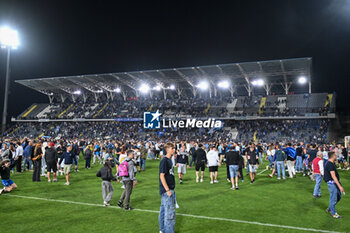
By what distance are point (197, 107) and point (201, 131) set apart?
22.1 feet

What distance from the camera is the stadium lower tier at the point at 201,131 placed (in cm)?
3934

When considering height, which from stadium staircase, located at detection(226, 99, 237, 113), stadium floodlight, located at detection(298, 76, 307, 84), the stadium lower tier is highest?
stadium floodlight, located at detection(298, 76, 307, 84)

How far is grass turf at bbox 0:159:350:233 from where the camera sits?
→ 6.54 m

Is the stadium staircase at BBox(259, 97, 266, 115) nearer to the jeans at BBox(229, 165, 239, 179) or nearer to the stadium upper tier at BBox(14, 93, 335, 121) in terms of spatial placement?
the stadium upper tier at BBox(14, 93, 335, 121)

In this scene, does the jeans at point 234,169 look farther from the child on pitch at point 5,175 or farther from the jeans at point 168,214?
the child on pitch at point 5,175

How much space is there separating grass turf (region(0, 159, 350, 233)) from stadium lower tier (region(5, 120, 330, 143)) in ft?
96.7

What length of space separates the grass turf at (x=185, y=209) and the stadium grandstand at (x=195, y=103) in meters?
30.3

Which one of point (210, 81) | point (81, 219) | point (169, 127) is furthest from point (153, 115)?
point (81, 219)

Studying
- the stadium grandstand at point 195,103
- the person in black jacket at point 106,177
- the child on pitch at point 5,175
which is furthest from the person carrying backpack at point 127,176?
the stadium grandstand at point 195,103

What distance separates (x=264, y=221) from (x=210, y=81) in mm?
43138

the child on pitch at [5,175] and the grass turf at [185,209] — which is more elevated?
the child on pitch at [5,175]

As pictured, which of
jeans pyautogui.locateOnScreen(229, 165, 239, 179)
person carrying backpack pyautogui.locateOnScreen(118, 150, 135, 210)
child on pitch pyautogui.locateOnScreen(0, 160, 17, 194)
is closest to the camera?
person carrying backpack pyautogui.locateOnScreen(118, 150, 135, 210)

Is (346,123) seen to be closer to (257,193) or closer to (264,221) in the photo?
(257,193)

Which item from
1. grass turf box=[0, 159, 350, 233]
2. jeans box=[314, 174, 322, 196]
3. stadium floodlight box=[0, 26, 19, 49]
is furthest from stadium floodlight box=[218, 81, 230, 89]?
jeans box=[314, 174, 322, 196]
